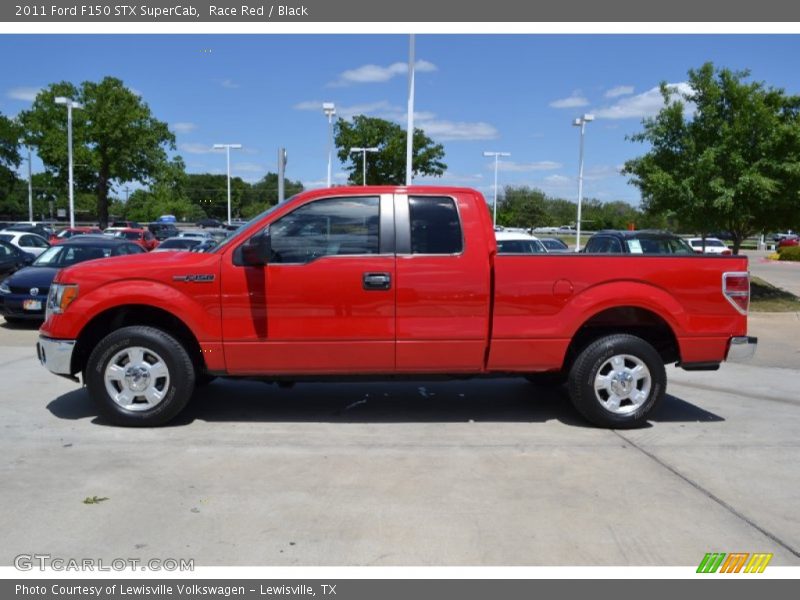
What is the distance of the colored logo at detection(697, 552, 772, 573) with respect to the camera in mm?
3764

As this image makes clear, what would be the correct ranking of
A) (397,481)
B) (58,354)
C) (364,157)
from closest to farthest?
(397,481) → (58,354) → (364,157)

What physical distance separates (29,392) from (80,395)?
62 cm

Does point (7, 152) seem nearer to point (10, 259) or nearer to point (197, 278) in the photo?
point (10, 259)

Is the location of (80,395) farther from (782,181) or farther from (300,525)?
(782,181)

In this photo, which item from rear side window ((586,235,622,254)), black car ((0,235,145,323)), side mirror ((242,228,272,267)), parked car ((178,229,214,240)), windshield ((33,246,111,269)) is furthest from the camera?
parked car ((178,229,214,240))

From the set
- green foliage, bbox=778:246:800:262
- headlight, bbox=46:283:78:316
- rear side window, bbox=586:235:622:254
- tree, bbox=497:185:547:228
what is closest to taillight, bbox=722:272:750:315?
headlight, bbox=46:283:78:316

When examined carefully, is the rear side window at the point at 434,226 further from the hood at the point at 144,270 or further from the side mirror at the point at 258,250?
the hood at the point at 144,270

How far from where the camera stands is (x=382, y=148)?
39688 millimetres

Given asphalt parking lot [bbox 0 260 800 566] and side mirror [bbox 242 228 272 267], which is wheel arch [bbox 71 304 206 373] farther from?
side mirror [bbox 242 228 272 267]

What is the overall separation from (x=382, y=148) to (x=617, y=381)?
114 ft

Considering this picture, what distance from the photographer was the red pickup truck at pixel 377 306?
5852 millimetres

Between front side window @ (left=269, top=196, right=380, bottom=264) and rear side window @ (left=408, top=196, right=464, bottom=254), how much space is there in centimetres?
32

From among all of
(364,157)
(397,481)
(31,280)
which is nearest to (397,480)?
(397,481)

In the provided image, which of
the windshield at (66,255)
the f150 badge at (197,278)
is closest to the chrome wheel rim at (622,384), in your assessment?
the f150 badge at (197,278)
